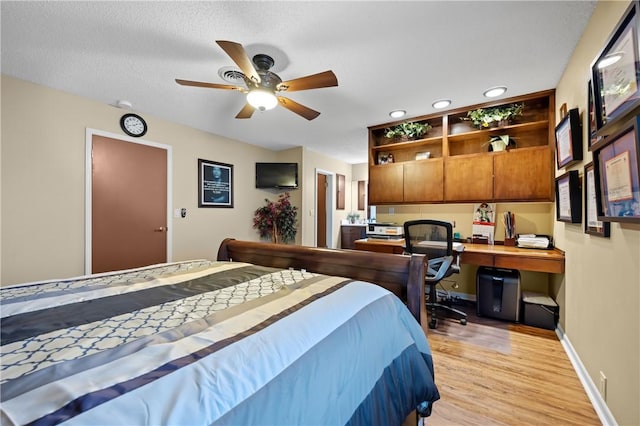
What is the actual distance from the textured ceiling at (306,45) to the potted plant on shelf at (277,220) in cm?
208

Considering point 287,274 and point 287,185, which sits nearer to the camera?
point 287,274

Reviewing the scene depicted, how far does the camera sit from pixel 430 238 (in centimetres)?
283

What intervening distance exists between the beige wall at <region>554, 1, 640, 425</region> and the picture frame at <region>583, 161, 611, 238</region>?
0.06m

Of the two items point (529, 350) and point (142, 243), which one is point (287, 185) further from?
point (529, 350)

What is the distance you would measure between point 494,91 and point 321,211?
3.72 meters

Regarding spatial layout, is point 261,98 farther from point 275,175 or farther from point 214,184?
point 275,175

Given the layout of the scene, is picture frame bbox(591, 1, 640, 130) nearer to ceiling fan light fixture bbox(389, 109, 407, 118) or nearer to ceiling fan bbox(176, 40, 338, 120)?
ceiling fan bbox(176, 40, 338, 120)

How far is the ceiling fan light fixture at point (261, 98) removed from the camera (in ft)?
6.82

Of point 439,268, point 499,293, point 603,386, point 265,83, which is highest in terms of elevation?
point 265,83

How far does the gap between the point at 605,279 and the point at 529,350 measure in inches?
43.9

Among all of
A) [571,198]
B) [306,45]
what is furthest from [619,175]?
[306,45]

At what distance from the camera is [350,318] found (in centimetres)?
106

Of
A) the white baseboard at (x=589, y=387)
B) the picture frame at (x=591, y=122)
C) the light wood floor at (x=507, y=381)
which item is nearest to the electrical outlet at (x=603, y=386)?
the white baseboard at (x=589, y=387)

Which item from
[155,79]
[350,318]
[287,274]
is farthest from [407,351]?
[155,79]
